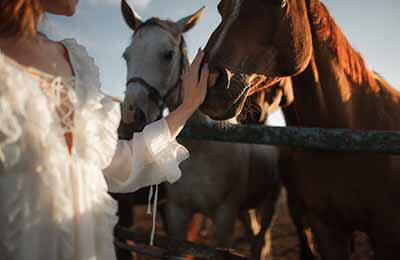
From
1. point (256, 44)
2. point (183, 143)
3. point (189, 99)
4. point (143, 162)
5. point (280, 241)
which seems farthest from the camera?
point (280, 241)

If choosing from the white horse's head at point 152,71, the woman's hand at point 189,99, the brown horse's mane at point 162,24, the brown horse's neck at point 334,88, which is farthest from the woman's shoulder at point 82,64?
the brown horse's mane at point 162,24

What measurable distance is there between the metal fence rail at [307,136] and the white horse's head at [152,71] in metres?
0.93

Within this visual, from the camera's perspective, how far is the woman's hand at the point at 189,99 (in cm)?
115

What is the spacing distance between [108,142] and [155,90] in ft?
6.73

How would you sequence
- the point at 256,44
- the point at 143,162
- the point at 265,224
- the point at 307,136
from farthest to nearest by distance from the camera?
1. the point at 265,224
2. the point at 256,44
3. the point at 307,136
4. the point at 143,162

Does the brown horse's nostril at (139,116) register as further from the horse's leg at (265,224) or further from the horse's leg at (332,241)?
the horse's leg at (265,224)

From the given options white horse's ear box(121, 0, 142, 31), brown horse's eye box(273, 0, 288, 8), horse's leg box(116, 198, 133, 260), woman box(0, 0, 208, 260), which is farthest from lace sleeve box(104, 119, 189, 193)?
white horse's ear box(121, 0, 142, 31)

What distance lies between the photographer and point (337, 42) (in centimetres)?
206

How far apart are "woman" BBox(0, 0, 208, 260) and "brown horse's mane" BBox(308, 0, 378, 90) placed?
1.49 meters

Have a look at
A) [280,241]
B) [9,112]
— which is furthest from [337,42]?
[280,241]

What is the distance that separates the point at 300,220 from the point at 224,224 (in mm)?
716

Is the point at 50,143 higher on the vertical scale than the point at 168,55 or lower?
lower

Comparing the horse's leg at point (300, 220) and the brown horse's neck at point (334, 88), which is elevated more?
the brown horse's neck at point (334, 88)

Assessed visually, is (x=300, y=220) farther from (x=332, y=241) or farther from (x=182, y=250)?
(x=182, y=250)
